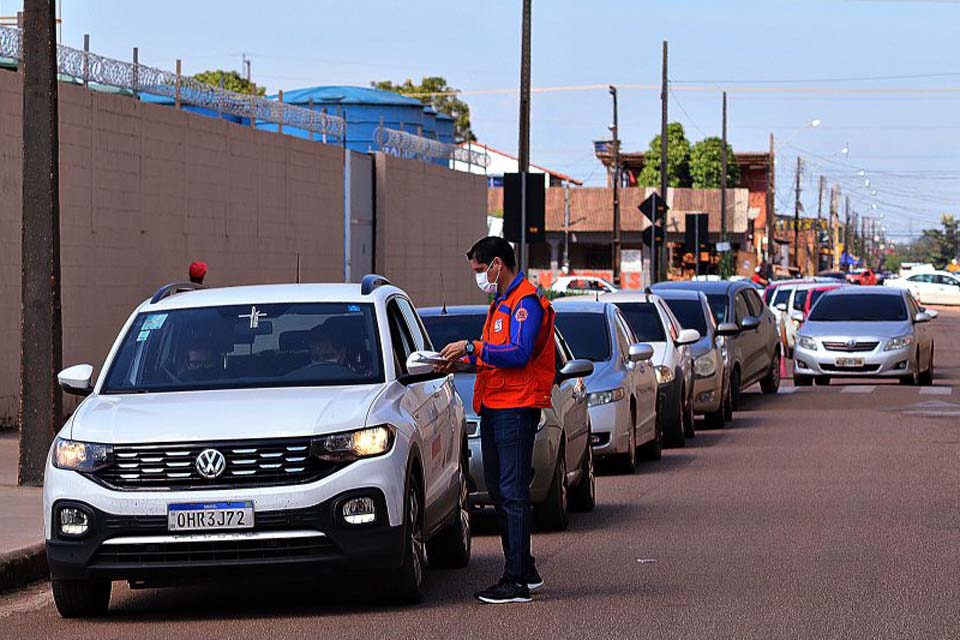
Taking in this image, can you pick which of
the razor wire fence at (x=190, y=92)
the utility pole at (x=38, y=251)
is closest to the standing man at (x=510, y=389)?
the utility pole at (x=38, y=251)

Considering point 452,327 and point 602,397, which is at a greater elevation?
point 452,327

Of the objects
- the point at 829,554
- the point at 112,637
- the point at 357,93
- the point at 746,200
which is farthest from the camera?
the point at 746,200

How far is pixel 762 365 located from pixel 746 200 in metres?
61.7

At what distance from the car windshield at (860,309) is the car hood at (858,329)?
27 centimetres

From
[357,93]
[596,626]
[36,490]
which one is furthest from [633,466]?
[357,93]

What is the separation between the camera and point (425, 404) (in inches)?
411

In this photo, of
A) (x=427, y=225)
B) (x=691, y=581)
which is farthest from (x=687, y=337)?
(x=427, y=225)

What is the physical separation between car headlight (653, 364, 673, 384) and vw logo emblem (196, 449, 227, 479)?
11.4 metres

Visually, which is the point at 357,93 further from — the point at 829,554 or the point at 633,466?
the point at 829,554

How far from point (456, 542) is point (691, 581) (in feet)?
4.84

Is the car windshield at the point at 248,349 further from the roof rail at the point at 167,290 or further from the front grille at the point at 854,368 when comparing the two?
the front grille at the point at 854,368

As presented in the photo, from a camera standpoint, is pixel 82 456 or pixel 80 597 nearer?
→ pixel 82 456

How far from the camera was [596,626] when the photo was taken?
9.15 m

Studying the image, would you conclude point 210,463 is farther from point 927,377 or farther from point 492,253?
point 927,377
